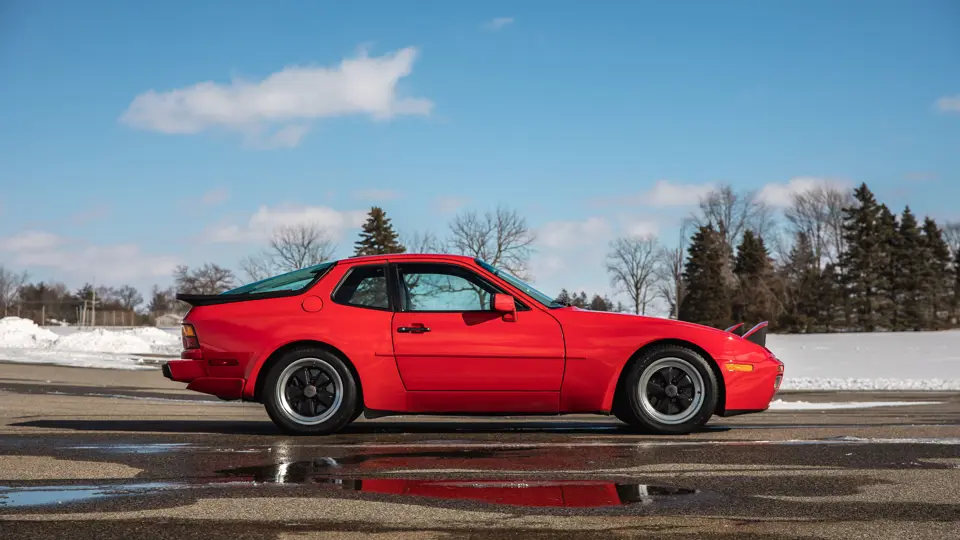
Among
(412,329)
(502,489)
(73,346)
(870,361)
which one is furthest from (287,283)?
(870,361)

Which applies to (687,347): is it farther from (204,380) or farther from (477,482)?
(204,380)

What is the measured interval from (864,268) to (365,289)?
236ft

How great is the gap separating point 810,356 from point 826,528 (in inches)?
1613

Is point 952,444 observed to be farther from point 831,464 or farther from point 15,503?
point 15,503

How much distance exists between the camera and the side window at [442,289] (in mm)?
7012

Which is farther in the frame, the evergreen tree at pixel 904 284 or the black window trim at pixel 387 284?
the evergreen tree at pixel 904 284

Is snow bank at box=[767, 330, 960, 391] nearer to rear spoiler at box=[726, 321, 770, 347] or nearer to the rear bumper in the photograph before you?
rear spoiler at box=[726, 321, 770, 347]

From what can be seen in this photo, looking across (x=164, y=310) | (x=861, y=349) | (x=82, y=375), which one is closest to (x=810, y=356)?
(x=861, y=349)

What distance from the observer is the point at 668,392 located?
22.5 ft

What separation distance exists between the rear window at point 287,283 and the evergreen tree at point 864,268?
70.7 meters

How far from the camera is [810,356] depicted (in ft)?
137

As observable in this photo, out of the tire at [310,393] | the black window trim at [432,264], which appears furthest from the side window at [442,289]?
the tire at [310,393]

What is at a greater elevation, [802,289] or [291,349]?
[802,289]

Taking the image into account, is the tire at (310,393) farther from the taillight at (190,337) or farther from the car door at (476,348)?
the taillight at (190,337)
